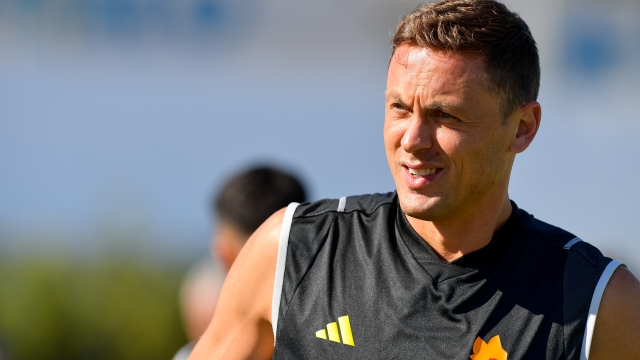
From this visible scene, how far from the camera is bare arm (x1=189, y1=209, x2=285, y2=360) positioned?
308 cm

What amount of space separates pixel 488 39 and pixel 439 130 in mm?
369

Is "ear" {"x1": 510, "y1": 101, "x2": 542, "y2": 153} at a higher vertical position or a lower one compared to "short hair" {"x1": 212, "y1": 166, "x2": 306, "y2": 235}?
higher

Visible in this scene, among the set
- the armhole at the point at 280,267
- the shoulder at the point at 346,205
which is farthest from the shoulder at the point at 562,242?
the armhole at the point at 280,267

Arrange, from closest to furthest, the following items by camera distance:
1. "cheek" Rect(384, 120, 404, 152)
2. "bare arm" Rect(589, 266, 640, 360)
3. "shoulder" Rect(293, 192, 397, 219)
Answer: "bare arm" Rect(589, 266, 640, 360)
"cheek" Rect(384, 120, 404, 152)
"shoulder" Rect(293, 192, 397, 219)

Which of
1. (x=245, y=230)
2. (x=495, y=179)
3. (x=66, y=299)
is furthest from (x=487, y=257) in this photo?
(x=66, y=299)

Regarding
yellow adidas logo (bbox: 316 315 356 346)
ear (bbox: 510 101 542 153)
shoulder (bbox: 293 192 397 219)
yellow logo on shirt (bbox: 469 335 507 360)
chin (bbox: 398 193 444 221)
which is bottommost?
yellow logo on shirt (bbox: 469 335 507 360)

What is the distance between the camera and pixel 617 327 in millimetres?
2846

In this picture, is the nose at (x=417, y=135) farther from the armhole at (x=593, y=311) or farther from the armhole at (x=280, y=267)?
the armhole at (x=593, y=311)

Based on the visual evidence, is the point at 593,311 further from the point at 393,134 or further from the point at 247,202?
the point at 247,202

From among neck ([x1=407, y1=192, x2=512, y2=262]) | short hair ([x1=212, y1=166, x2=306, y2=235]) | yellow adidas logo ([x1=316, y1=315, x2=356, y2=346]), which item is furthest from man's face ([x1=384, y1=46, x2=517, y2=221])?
short hair ([x1=212, y1=166, x2=306, y2=235])

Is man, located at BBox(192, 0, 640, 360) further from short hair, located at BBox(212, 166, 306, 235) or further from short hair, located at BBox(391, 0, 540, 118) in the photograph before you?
short hair, located at BBox(212, 166, 306, 235)

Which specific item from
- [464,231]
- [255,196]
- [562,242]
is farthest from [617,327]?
[255,196]

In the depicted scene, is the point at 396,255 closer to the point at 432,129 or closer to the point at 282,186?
the point at 432,129

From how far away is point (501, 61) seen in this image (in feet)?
9.79
